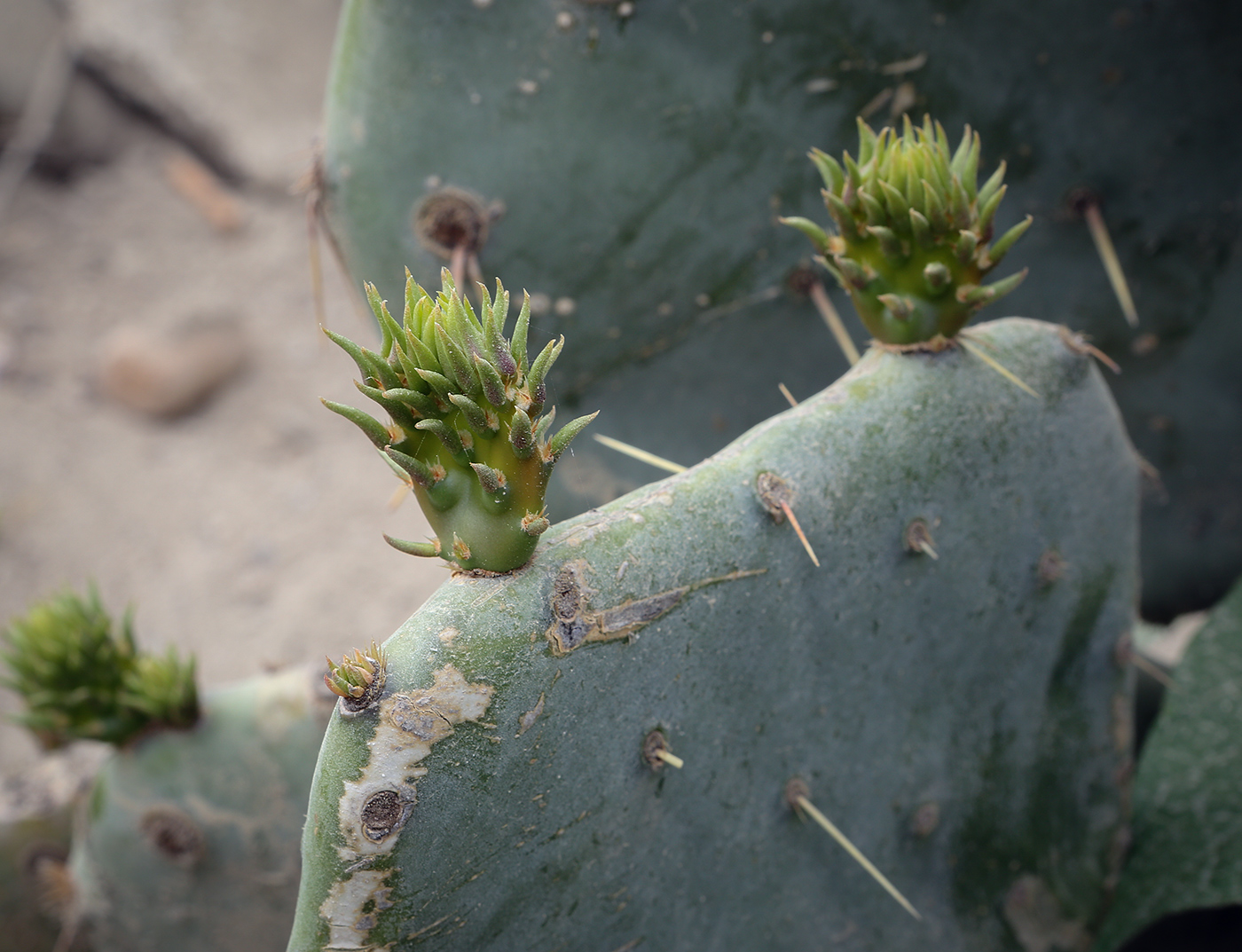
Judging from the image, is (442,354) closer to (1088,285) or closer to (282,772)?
(282,772)

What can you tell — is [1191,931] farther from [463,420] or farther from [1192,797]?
[463,420]

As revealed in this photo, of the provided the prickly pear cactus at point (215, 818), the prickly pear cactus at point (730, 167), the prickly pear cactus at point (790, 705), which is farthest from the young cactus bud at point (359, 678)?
the prickly pear cactus at point (215, 818)

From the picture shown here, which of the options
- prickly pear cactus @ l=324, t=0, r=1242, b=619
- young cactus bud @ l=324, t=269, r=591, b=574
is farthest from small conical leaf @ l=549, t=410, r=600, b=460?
prickly pear cactus @ l=324, t=0, r=1242, b=619

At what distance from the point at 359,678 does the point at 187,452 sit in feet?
11.9

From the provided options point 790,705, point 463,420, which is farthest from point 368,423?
point 790,705

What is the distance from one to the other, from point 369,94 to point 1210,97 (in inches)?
44.0

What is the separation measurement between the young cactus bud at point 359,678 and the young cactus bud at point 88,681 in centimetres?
88

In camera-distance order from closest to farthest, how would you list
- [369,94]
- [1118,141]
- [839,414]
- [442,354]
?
1. [442,354]
2. [839,414]
3. [369,94]
4. [1118,141]

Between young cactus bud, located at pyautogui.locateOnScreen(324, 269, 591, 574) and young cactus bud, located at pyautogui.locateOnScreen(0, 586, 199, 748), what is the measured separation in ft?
2.96

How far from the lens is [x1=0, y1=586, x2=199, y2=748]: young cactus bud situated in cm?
136

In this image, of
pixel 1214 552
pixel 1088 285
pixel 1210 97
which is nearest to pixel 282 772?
pixel 1088 285

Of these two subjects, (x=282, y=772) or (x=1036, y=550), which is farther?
(x=282, y=772)

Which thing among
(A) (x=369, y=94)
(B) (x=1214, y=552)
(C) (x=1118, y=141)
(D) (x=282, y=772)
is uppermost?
(A) (x=369, y=94)

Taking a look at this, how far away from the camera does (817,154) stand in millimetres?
868
